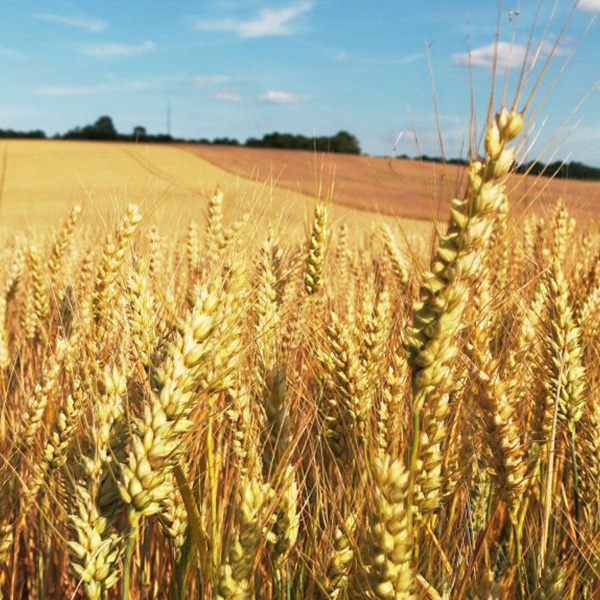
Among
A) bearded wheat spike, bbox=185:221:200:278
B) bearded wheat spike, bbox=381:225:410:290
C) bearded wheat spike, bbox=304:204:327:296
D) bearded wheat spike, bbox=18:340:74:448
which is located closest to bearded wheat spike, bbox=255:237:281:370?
bearded wheat spike, bbox=304:204:327:296

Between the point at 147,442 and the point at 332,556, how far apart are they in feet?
1.65

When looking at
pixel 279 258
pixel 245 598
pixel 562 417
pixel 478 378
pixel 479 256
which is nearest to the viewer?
pixel 479 256

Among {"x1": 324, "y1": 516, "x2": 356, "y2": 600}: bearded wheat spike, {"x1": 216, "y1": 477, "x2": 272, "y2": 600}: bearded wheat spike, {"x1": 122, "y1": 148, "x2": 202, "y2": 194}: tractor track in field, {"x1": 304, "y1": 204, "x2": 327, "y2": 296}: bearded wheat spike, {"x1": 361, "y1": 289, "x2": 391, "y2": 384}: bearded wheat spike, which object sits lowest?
{"x1": 324, "y1": 516, "x2": 356, "y2": 600}: bearded wheat spike

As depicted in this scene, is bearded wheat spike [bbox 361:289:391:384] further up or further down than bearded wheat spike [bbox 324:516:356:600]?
further up

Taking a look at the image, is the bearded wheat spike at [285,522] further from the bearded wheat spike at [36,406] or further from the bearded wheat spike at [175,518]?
the bearded wheat spike at [36,406]

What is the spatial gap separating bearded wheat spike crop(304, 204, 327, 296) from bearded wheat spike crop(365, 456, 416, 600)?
140 cm

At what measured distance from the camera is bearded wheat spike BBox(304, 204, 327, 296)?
238cm

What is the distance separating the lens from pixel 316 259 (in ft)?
7.80

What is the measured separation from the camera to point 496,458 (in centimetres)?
144

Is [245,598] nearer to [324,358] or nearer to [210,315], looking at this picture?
[210,315]

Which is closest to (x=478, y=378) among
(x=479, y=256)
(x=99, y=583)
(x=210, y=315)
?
(x=479, y=256)

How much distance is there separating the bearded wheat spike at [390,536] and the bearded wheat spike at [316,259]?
1.40 meters

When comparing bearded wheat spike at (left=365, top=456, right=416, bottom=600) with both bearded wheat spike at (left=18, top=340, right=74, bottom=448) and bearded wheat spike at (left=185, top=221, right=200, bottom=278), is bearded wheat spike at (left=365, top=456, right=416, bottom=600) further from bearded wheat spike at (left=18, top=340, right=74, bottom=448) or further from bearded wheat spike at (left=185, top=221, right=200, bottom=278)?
bearded wheat spike at (left=185, top=221, right=200, bottom=278)

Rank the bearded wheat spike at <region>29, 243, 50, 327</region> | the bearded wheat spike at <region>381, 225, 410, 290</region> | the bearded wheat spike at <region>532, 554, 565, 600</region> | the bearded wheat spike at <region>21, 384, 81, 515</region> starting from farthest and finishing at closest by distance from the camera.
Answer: the bearded wheat spike at <region>381, 225, 410, 290</region> < the bearded wheat spike at <region>29, 243, 50, 327</region> < the bearded wheat spike at <region>21, 384, 81, 515</region> < the bearded wheat spike at <region>532, 554, 565, 600</region>
